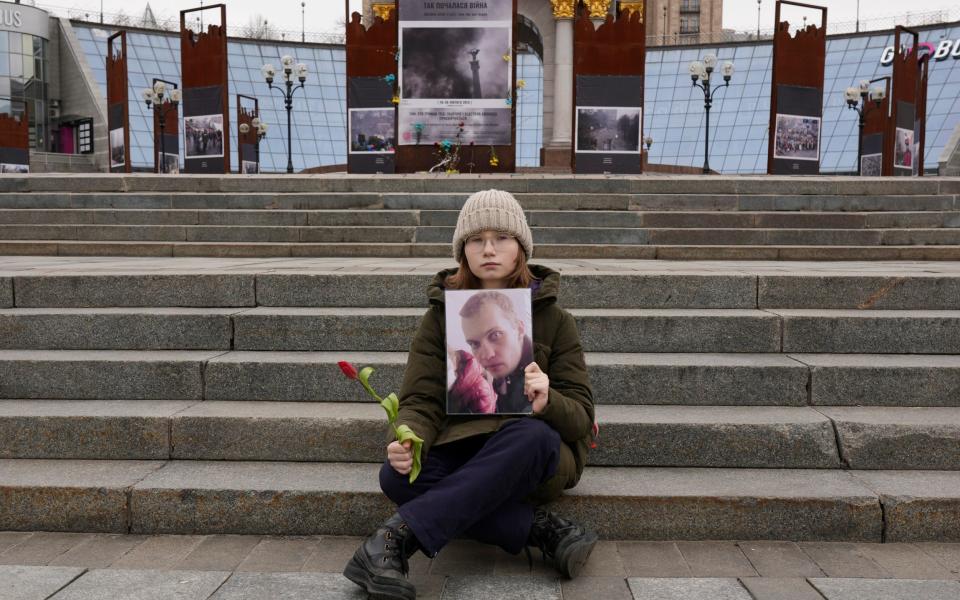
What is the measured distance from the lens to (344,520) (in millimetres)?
3158

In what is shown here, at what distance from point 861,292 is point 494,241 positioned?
2778 millimetres

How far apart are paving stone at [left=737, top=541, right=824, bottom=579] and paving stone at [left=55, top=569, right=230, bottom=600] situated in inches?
76.1

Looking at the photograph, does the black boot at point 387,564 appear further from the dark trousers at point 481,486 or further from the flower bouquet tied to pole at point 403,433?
the flower bouquet tied to pole at point 403,433

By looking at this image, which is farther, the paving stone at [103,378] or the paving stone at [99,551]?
the paving stone at [103,378]

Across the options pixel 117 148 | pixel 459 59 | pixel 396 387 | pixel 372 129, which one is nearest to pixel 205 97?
pixel 372 129

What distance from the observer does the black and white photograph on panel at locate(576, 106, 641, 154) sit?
12766 millimetres

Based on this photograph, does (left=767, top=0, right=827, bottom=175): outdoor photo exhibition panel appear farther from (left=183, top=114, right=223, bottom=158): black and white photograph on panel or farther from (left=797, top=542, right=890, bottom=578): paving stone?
(left=797, top=542, right=890, bottom=578): paving stone

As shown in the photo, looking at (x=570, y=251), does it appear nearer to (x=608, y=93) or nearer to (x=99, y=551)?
(x=99, y=551)

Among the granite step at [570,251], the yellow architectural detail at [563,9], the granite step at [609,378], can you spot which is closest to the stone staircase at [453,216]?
the granite step at [570,251]

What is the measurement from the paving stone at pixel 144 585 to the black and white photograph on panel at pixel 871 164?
60.0 ft

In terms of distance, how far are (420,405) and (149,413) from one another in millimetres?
1549

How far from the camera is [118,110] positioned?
57.2ft

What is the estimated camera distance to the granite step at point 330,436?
3.45 m

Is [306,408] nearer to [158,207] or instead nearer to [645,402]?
[645,402]
